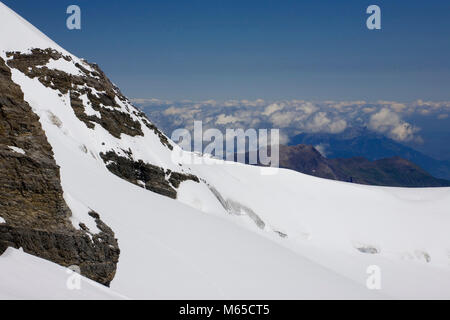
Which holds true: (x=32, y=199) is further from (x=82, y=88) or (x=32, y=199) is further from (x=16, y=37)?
(x=16, y=37)

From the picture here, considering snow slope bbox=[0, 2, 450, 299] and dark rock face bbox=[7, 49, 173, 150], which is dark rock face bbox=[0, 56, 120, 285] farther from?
dark rock face bbox=[7, 49, 173, 150]

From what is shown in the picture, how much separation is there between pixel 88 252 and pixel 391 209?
79537 mm

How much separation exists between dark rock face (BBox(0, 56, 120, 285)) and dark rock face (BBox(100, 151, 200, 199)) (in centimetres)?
3181

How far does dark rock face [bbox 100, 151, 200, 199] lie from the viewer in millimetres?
49656

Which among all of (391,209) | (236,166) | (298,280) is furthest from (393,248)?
(298,280)

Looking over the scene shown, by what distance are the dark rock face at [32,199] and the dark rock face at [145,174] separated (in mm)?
31806

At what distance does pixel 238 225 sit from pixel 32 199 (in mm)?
34065

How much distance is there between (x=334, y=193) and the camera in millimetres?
88375

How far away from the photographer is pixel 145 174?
53281mm

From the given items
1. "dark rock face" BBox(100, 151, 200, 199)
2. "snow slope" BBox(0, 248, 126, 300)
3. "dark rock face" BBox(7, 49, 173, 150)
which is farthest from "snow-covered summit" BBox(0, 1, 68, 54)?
"snow slope" BBox(0, 248, 126, 300)

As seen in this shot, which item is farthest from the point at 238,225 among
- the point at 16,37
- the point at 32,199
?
the point at 16,37

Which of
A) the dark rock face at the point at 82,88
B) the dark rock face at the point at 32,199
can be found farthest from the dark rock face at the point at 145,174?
the dark rock face at the point at 32,199

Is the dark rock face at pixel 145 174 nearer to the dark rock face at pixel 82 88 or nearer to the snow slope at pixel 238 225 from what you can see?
the snow slope at pixel 238 225
